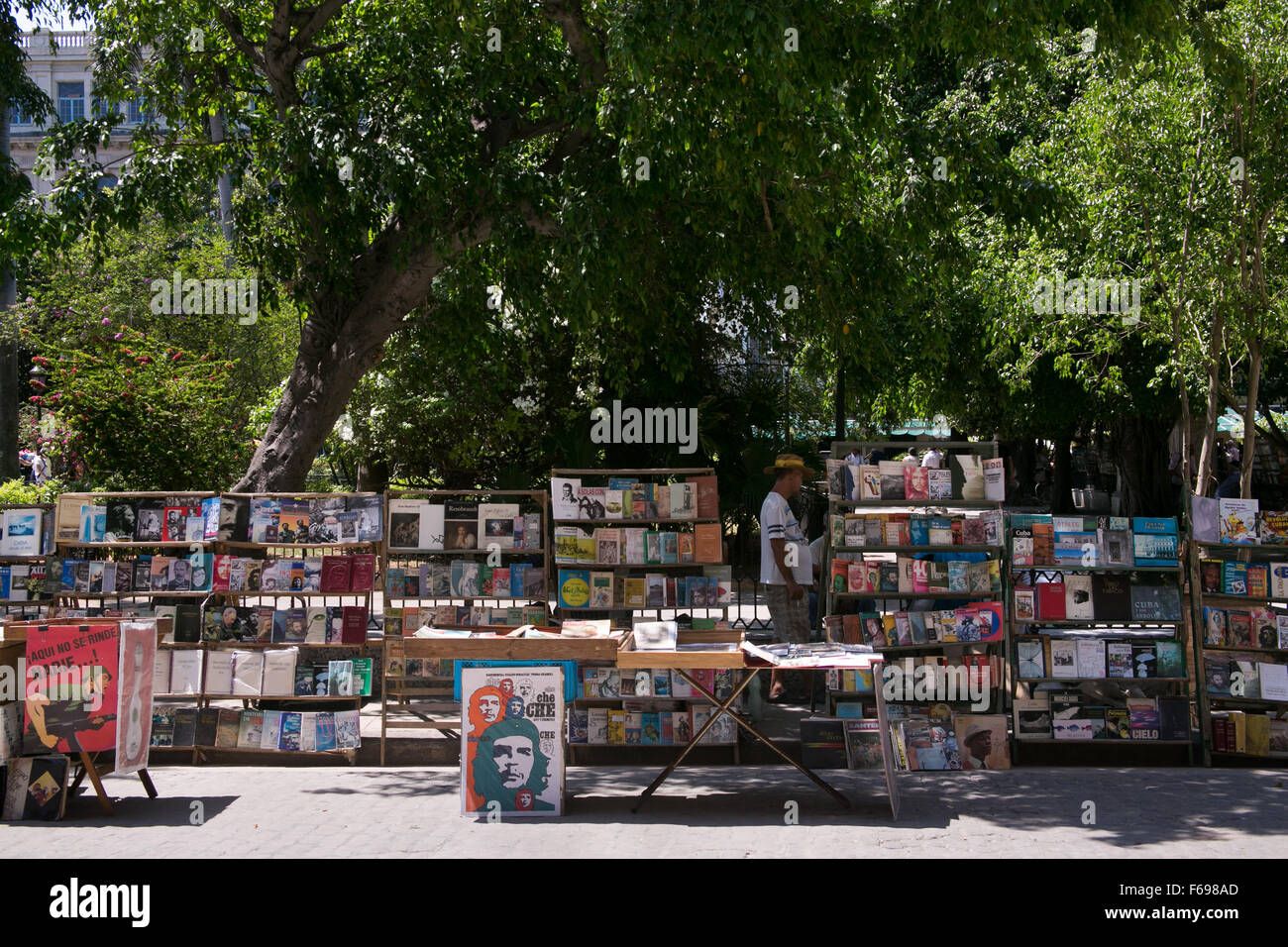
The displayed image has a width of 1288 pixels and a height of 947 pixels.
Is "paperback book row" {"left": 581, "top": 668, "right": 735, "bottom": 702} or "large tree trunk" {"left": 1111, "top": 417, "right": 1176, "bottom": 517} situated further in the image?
"large tree trunk" {"left": 1111, "top": 417, "right": 1176, "bottom": 517}

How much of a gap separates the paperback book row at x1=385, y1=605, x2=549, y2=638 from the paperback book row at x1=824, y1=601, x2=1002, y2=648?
2.32 metres

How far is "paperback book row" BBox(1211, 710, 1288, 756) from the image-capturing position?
7.53 m

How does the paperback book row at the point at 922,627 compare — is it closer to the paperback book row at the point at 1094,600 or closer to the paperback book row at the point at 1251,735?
the paperback book row at the point at 1094,600

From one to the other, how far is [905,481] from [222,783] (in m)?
5.24

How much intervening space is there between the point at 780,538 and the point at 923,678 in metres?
1.81

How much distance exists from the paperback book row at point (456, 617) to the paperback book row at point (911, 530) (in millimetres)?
2390

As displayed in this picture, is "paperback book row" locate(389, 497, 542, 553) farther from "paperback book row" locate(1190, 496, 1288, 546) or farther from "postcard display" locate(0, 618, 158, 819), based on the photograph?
"paperback book row" locate(1190, 496, 1288, 546)

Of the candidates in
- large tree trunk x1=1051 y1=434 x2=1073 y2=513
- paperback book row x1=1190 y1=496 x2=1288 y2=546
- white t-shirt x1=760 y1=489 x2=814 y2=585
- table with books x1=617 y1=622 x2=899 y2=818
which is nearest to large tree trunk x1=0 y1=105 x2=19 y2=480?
white t-shirt x1=760 y1=489 x2=814 y2=585

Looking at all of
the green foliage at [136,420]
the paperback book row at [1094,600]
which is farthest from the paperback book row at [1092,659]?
the green foliage at [136,420]

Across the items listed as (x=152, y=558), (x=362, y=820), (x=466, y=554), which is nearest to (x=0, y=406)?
(x=152, y=558)

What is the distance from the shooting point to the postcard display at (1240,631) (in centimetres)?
754

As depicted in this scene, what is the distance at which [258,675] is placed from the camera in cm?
774

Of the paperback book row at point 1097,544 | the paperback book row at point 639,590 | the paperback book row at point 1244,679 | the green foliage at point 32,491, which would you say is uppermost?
the green foliage at point 32,491

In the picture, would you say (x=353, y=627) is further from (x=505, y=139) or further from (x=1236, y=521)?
(x=1236, y=521)
